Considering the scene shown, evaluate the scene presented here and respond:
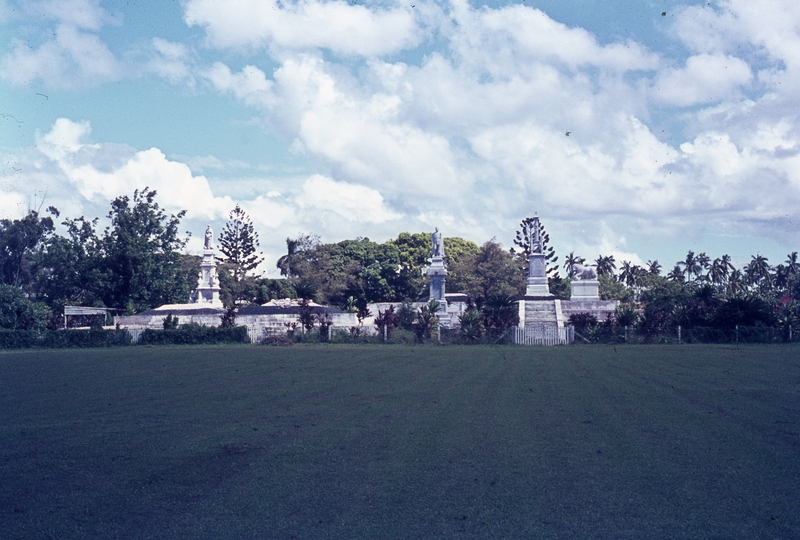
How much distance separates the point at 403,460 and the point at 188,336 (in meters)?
29.7

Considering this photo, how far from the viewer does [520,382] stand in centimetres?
1518

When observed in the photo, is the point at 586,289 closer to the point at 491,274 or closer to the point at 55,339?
the point at 491,274

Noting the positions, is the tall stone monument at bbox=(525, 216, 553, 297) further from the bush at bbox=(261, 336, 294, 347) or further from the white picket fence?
the bush at bbox=(261, 336, 294, 347)

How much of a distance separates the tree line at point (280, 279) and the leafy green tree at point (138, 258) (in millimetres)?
78

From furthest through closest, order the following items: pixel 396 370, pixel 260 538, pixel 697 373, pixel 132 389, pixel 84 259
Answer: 1. pixel 84 259
2. pixel 396 370
3. pixel 697 373
4. pixel 132 389
5. pixel 260 538

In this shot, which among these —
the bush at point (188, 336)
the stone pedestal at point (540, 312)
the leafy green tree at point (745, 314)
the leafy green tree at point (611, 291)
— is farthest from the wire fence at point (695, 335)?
the leafy green tree at point (611, 291)

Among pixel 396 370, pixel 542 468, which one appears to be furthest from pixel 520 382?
pixel 542 468

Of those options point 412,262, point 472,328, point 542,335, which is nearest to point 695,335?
point 542,335

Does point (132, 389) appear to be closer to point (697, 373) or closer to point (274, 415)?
point (274, 415)

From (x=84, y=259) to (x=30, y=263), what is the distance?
47.6ft

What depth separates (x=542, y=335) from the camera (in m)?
33.9

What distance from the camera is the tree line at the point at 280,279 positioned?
121 feet

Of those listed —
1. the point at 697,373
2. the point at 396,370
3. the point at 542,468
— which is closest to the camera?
the point at 542,468

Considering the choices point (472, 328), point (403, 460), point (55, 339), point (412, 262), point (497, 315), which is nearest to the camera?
point (403, 460)
